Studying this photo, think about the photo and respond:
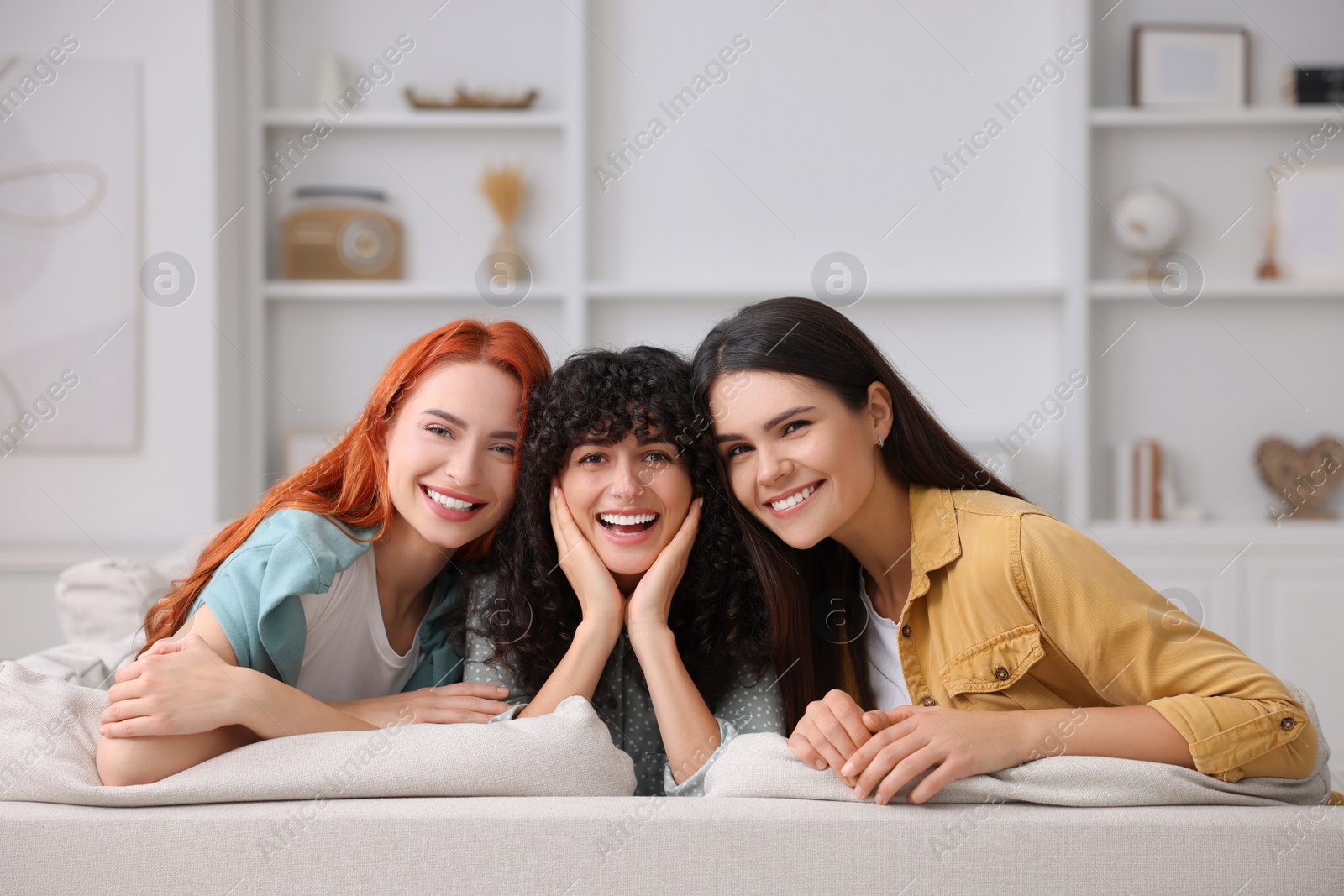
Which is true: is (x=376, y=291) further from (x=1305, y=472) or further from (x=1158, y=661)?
(x=1305, y=472)

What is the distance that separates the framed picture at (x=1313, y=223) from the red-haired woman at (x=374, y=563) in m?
3.18

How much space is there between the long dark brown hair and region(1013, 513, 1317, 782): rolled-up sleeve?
9.3 inches

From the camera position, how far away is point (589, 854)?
3.26ft

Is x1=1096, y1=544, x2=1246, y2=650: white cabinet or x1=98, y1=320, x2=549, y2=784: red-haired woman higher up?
x1=98, y1=320, x2=549, y2=784: red-haired woman

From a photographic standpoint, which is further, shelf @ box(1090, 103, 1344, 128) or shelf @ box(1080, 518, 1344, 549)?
shelf @ box(1090, 103, 1344, 128)

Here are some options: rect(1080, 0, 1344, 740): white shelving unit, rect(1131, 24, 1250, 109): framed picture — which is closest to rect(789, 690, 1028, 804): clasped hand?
rect(1080, 0, 1344, 740): white shelving unit

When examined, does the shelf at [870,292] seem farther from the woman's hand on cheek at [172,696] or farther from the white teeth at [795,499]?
the woman's hand on cheek at [172,696]

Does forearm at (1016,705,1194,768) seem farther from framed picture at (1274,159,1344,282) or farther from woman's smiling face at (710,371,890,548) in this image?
framed picture at (1274,159,1344,282)

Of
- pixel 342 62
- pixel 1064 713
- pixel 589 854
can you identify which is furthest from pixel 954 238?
pixel 589 854

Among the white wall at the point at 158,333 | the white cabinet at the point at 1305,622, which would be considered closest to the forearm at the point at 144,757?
the white wall at the point at 158,333

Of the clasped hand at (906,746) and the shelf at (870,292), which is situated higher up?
the shelf at (870,292)

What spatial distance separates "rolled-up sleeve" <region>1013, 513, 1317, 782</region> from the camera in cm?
112

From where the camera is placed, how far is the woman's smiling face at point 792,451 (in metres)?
1.40

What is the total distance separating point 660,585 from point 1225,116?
10.3 feet
